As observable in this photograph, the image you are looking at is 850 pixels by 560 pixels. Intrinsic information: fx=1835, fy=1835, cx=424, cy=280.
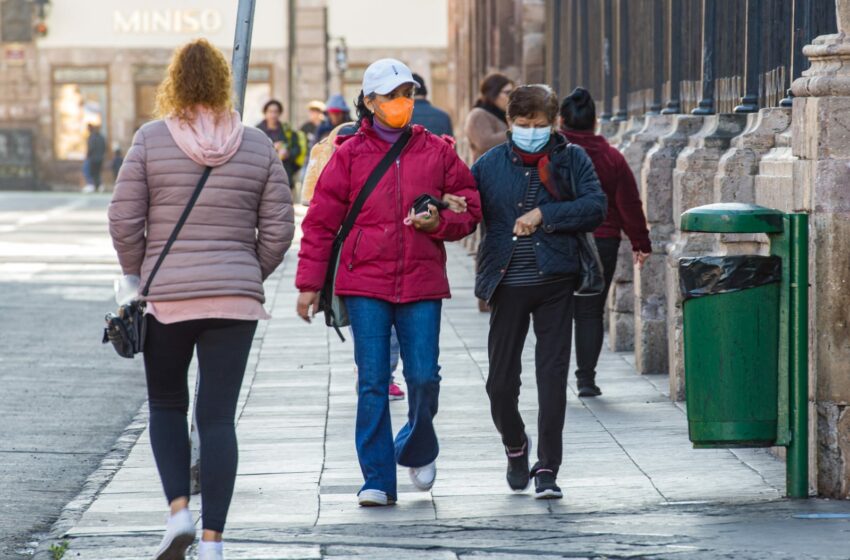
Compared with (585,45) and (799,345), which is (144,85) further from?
(799,345)

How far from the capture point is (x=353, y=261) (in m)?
6.97

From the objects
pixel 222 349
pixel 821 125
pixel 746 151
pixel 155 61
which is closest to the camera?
pixel 222 349

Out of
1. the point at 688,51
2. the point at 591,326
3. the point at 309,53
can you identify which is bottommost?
the point at 591,326

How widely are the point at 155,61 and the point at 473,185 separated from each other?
40.2 meters

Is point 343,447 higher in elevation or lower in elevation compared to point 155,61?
lower

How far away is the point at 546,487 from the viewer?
23.4 feet

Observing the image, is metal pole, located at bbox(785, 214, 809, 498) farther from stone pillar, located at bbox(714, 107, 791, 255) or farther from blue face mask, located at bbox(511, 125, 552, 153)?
stone pillar, located at bbox(714, 107, 791, 255)

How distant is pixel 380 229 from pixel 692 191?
3543 millimetres

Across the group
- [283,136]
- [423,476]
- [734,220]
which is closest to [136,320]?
[423,476]

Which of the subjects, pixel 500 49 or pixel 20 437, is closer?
pixel 20 437

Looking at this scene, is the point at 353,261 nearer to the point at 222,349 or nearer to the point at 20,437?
the point at 222,349

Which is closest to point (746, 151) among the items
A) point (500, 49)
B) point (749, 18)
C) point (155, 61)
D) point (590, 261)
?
point (749, 18)

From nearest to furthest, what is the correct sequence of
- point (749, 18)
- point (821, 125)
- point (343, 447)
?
point (821, 125), point (343, 447), point (749, 18)

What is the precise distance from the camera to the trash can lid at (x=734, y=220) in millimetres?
6801
